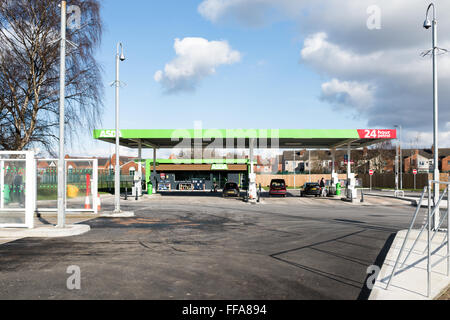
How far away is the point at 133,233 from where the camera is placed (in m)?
11.8

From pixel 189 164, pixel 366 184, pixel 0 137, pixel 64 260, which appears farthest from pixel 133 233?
pixel 366 184

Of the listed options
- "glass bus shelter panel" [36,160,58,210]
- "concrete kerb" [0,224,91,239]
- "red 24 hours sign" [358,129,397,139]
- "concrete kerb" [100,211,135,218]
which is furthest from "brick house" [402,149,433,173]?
"concrete kerb" [0,224,91,239]

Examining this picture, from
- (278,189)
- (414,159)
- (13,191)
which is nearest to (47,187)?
(13,191)

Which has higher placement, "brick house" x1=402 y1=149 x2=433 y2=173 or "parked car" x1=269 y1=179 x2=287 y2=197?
"brick house" x1=402 y1=149 x2=433 y2=173

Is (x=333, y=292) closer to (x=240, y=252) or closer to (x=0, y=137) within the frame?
(x=240, y=252)

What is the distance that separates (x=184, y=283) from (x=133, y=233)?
6.05 meters

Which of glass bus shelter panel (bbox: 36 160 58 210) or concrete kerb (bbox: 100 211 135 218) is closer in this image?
concrete kerb (bbox: 100 211 135 218)

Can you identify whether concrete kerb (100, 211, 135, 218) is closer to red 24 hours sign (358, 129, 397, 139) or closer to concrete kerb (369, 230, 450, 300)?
concrete kerb (369, 230, 450, 300)

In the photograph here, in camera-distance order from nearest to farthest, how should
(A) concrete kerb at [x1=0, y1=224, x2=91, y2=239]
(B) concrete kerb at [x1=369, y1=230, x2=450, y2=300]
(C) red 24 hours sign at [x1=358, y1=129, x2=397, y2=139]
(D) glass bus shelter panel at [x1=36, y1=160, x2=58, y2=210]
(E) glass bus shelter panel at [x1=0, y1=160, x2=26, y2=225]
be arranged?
(B) concrete kerb at [x1=369, y1=230, x2=450, y2=300], (A) concrete kerb at [x1=0, y1=224, x2=91, y2=239], (E) glass bus shelter panel at [x1=0, y1=160, x2=26, y2=225], (D) glass bus shelter panel at [x1=36, y1=160, x2=58, y2=210], (C) red 24 hours sign at [x1=358, y1=129, x2=397, y2=139]

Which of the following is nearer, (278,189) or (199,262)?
(199,262)

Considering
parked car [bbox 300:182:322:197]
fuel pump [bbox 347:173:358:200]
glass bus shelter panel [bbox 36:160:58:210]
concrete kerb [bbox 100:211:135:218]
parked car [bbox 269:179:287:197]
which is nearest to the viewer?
concrete kerb [bbox 100:211:135:218]

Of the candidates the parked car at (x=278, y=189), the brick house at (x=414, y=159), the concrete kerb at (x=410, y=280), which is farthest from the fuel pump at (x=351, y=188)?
the brick house at (x=414, y=159)

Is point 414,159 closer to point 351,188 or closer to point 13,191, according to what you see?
point 351,188

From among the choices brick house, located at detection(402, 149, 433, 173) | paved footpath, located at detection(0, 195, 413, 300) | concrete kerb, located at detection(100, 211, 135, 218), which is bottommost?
concrete kerb, located at detection(100, 211, 135, 218)
